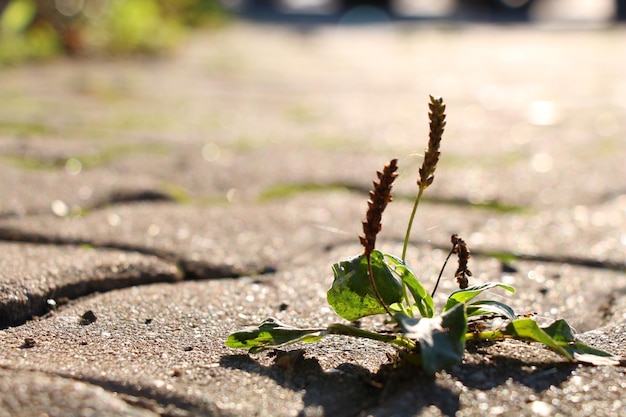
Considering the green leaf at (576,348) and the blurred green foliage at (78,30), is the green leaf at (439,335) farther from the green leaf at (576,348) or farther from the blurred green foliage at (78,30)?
the blurred green foliage at (78,30)

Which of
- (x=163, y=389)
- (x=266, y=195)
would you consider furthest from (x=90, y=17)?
(x=163, y=389)

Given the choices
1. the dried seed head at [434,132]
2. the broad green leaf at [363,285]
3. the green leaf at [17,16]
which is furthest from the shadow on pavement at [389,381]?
the green leaf at [17,16]

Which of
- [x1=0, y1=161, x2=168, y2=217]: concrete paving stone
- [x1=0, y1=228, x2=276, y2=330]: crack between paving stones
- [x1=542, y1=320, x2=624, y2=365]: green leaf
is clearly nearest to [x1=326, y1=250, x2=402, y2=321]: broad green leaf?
[x1=542, y1=320, x2=624, y2=365]: green leaf

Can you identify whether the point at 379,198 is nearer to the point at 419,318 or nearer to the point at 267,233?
the point at 419,318

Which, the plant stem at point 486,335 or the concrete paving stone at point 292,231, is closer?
the plant stem at point 486,335

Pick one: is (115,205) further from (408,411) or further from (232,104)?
(232,104)

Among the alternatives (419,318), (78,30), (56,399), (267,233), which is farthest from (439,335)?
(78,30)
